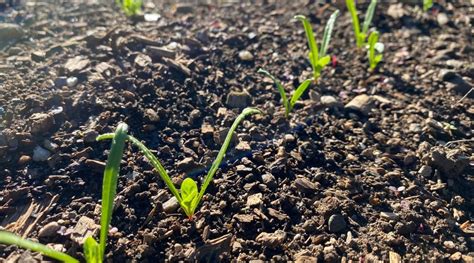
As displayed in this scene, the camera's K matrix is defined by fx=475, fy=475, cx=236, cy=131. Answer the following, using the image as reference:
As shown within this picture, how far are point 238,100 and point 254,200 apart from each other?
76 centimetres

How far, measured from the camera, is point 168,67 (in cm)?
280

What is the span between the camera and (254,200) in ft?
6.92

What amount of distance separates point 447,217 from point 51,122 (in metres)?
1.93

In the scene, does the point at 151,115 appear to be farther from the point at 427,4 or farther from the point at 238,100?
the point at 427,4

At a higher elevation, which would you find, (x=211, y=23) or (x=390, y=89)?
(x=211, y=23)

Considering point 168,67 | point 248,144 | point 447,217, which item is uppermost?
point 168,67

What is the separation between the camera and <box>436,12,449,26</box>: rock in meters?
3.48

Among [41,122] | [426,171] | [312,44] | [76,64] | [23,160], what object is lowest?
[426,171]

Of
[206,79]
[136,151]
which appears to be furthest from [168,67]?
[136,151]

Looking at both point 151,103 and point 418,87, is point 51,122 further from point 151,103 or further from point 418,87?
point 418,87

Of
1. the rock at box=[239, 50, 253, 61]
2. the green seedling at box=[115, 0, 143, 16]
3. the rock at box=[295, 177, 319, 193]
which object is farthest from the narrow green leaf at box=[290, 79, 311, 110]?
the green seedling at box=[115, 0, 143, 16]

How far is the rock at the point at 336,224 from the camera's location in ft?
6.71

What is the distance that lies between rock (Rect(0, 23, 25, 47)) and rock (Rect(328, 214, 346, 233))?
2236 millimetres

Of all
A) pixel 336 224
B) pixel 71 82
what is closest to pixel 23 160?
pixel 71 82
